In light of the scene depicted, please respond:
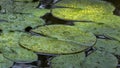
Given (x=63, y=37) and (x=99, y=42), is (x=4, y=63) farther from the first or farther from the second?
(x=99, y=42)

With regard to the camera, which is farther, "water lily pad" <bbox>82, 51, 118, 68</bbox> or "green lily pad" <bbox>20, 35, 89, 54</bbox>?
"green lily pad" <bbox>20, 35, 89, 54</bbox>

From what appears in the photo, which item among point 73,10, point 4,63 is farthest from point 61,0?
point 4,63

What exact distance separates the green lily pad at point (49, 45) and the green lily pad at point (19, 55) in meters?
0.07

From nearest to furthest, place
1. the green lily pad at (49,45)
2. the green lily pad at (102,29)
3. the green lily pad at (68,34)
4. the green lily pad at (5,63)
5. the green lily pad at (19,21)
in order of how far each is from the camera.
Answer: the green lily pad at (5,63)
the green lily pad at (49,45)
the green lily pad at (68,34)
the green lily pad at (102,29)
the green lily pad at (19,21)

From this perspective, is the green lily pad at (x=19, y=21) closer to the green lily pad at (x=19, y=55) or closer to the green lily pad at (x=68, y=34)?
the green lily pad at (x=68, y=34)

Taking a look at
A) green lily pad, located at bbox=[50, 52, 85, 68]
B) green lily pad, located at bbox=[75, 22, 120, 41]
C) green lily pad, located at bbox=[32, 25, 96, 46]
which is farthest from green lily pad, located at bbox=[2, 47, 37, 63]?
green lily pad, located at bbox=[75, 22, 120, 41]

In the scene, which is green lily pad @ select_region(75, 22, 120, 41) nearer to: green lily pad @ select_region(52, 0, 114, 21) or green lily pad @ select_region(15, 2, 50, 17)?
green lily pad @ select_region(52, 0, 114, 21)

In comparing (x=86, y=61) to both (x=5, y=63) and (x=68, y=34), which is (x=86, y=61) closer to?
(x=68, y=34)

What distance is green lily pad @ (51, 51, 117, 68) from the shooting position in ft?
7.84

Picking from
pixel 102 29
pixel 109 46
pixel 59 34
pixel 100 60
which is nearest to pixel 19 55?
pixel 59 34

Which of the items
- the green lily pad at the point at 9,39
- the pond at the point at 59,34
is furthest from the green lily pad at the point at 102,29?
Result: the green lily pad at the point at 9,39

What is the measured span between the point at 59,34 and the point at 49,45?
0.74 feet

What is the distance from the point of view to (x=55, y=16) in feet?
10.8

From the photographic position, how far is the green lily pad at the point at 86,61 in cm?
239
